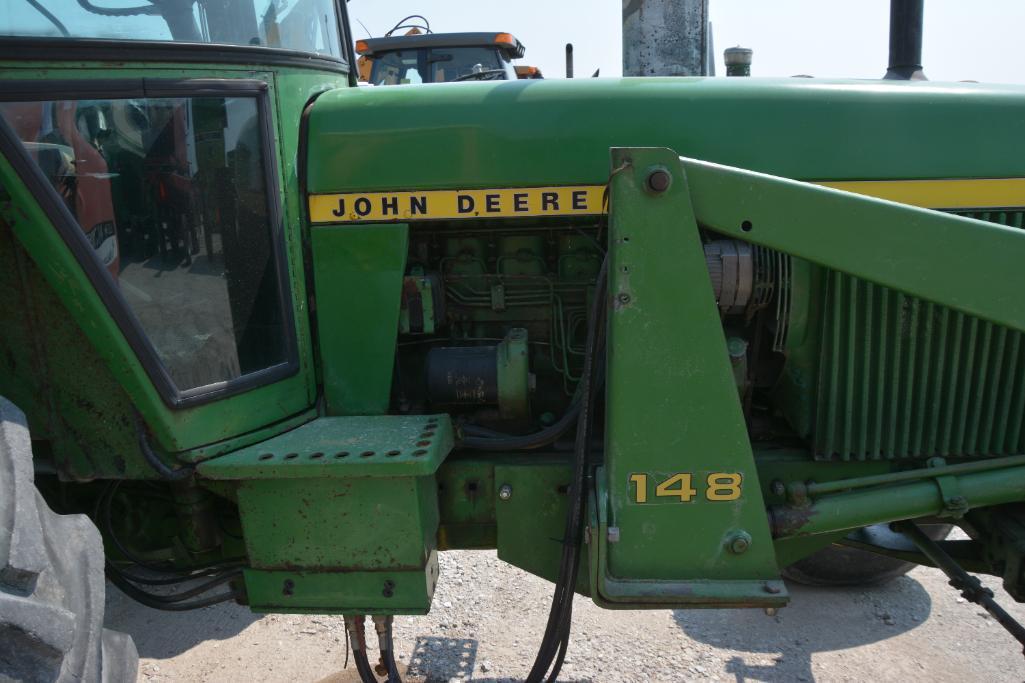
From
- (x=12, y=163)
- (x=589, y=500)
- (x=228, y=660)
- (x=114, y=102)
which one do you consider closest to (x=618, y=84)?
(x=589, y=500)

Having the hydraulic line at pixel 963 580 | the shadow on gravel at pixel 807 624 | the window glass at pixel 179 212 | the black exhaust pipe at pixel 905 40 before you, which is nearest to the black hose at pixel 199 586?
the window glass at pixel 179 212

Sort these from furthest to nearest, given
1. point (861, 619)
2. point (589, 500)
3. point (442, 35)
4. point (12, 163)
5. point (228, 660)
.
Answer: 1. point (442, 35)
2. point (861, 619)
3. point (228, 660)
4. point (589, 500)
5. point (12, 163)

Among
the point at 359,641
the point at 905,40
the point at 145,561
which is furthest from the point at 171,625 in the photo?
the point at 905,40

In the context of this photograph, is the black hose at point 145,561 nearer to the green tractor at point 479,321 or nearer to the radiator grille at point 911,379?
the green tractor at point 479,321

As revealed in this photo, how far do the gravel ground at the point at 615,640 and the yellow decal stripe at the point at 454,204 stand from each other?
162 cm

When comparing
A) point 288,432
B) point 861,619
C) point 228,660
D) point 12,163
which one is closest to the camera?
point 12,163

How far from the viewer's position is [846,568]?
135 inches

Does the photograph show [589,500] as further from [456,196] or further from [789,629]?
[789,629]

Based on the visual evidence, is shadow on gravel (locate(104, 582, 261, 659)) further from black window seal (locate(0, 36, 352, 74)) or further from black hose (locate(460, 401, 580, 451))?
black window seal (locate(0, 36, 352, 74))

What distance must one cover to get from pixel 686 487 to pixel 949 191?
113 cm

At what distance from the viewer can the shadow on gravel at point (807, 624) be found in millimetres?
2918

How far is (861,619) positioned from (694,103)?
222 cm

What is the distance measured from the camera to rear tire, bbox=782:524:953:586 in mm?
3393

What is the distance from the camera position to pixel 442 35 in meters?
7.06
